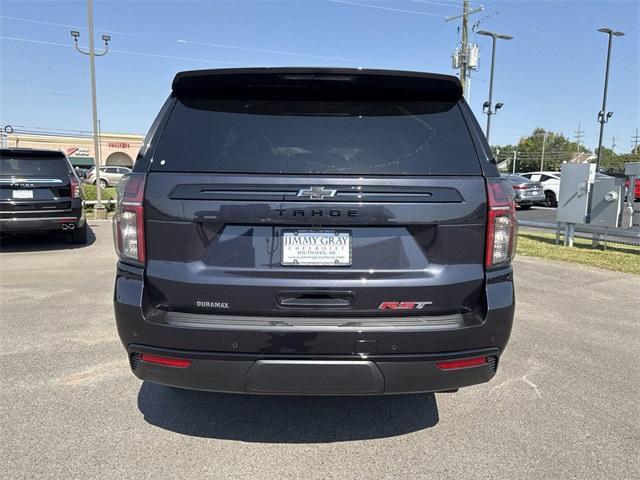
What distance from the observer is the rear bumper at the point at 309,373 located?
229cm

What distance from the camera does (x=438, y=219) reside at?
235cm

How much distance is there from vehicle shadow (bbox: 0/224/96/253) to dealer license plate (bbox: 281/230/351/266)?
814cm

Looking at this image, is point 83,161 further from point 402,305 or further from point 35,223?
point 402,305

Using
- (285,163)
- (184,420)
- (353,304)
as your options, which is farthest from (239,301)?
(184,420)

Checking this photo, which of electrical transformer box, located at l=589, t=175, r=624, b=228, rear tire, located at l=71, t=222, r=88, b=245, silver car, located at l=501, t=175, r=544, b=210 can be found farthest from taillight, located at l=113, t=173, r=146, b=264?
silver car, located at l=501, t=175, r=544, b=210

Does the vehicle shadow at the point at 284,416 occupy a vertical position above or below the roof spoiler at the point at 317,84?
below

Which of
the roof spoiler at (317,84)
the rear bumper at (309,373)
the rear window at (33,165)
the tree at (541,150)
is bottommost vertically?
the rear bumper at (309,373)

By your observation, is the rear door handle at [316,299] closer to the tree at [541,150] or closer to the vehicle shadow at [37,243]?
the vehicle shadow at [37,243]

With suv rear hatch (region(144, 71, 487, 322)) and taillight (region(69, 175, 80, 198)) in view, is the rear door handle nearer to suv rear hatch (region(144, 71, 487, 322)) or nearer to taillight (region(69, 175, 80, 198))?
suv rear hatch (region(144, 71, 487, 322))

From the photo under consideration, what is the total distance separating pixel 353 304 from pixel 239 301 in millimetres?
552

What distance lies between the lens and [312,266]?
7.67ft

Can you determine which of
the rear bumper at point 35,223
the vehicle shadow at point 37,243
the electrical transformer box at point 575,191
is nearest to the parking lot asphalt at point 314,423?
the rear bumper at point 35,223

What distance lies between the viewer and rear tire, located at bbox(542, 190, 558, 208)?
80.4 feet

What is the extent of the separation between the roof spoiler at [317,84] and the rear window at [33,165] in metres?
6.91
